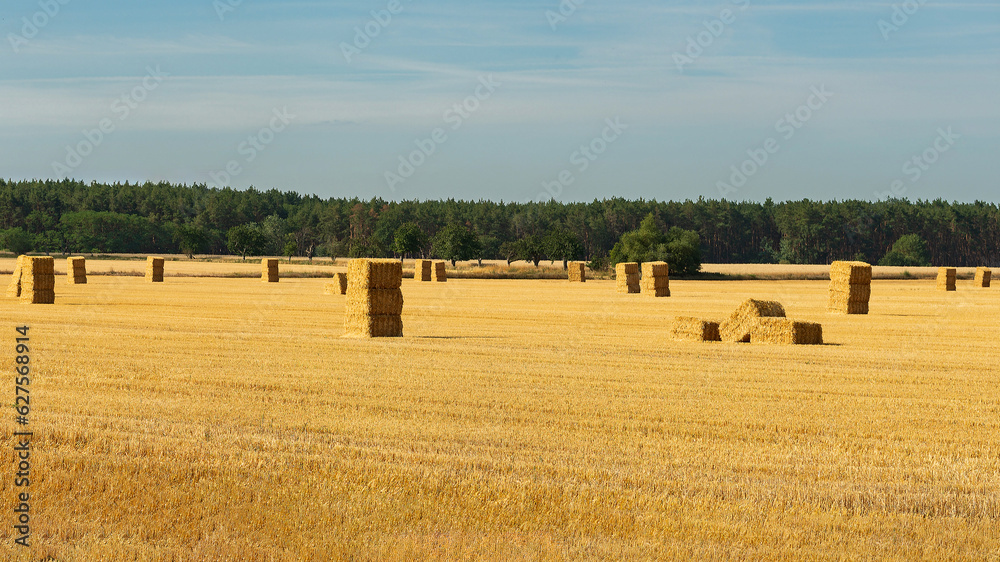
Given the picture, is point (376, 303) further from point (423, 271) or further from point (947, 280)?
point (423, 271)

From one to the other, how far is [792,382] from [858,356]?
4922 mm

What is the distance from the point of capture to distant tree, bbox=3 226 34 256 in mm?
124812

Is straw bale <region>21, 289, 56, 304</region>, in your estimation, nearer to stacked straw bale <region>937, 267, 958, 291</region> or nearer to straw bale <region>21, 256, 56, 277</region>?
straw bale <region>21, 256, 56, 277</region>

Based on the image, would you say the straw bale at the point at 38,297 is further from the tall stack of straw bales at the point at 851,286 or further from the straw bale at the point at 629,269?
the tall stack of straw bales at the point at 851,286

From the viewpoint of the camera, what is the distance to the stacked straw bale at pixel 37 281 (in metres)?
35.8

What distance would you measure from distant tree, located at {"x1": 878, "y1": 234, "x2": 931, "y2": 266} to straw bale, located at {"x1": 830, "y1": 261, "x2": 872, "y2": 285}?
106 m

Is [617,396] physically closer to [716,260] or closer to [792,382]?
[792,382]

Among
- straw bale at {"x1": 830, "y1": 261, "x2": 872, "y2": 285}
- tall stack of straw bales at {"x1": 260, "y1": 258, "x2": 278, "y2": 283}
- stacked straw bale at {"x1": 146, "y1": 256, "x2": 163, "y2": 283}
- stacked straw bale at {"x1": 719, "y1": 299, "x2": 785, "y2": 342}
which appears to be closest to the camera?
stacked straw bale at {"x1": 719, "y1": 299, "x2": 785, "y2": 342}

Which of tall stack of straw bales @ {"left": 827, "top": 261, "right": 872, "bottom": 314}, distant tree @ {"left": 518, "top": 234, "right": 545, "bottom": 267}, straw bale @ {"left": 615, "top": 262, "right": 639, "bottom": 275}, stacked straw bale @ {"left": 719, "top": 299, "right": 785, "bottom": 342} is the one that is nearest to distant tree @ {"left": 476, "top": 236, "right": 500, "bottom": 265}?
distant tree @ {"left": 518, "top": 234, "right": 545, "bottom": 267}

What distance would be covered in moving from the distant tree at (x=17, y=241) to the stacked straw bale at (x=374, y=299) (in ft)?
370

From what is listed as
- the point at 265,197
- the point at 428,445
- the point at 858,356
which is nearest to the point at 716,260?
the point at 265,197

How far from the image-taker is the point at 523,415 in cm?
1220

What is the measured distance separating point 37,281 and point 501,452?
100 ft

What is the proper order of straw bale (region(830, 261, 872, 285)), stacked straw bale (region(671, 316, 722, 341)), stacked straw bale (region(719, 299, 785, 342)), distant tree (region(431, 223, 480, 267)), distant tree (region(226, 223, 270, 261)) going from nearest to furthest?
stacked straw bale (region(719, 299, 785, 342))
stacked straw bale (region(671, 316, 722, 341))
straw bale (region(830, 261, 872, 285))
distant tree (region(431, 223, 480, 267))
distant tree (region(226, 223, 270, 261))
